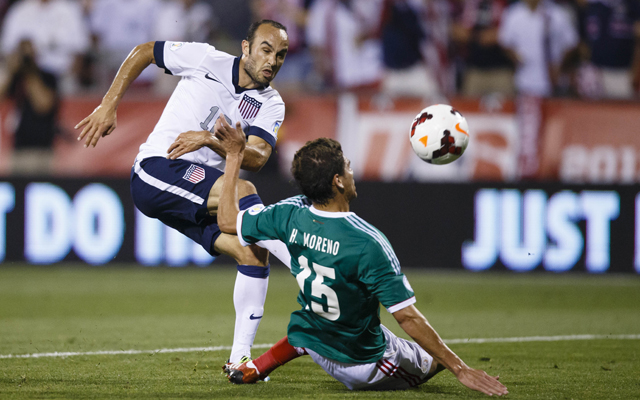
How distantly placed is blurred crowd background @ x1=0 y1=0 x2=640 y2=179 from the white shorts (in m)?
7.90

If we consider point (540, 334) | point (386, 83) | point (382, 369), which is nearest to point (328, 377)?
point (382, 369)

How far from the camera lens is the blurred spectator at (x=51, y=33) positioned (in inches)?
488

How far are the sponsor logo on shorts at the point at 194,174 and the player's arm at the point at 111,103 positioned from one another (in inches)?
21.9

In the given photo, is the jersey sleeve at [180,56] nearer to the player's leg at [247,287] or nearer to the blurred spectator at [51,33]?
the player's leg at [247,287]

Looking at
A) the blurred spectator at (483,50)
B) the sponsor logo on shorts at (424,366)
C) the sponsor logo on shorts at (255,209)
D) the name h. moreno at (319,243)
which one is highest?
the blurred spectator at (483,50)

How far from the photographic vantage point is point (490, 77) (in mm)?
12383

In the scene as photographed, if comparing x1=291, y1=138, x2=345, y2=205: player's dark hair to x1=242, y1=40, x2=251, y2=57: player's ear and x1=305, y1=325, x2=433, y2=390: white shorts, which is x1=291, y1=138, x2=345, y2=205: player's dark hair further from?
x1=242, y1=40, x2=251, y2=57: player's ear

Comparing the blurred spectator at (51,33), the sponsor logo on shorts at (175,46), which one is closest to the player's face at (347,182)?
the sponsor logo on shorts at (175,46)

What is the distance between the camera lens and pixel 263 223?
14.5ft

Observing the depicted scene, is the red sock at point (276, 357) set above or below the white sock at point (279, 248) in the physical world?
below

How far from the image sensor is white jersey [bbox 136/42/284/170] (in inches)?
216

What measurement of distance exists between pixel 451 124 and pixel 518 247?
574 centimetres

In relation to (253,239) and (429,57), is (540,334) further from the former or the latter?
(429,57)

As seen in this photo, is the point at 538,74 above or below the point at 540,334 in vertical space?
above
